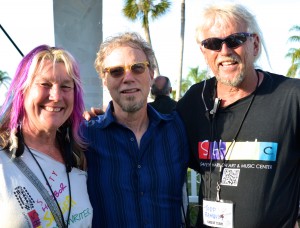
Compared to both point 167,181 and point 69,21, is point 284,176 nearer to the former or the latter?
point 167,181

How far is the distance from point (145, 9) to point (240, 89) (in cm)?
2010

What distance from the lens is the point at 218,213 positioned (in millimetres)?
2496

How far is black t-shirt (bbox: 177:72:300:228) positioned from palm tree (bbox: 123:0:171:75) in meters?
19.7

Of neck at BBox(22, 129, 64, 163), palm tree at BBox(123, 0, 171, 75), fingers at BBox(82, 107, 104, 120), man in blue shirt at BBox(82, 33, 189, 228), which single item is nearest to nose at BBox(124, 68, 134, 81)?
man in blue shirt at BBox(82, 33, 189, 228)

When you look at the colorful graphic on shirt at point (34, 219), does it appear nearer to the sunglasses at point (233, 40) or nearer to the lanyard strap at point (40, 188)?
the lanyard strap at point (40, 188)

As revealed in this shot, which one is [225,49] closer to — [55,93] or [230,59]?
[230,59]

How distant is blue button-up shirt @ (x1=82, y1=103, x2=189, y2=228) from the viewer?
8.12ft

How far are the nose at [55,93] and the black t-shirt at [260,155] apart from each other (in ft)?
3.55

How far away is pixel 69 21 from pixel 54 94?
2912 mm

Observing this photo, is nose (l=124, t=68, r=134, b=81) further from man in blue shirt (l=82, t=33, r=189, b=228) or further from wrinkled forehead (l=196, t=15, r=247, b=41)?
wrinkled forehead (l=196, t=15, r=247, b=41)

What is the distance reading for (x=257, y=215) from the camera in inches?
94.5

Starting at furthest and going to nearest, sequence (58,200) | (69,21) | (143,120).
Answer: (69,21) → (143,120) → (58,200)

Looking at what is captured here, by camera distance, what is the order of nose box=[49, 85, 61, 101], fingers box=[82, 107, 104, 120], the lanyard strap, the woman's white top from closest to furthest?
the woman's white top → the lanyard strap → nose box=[49, 85, 61, 101] → fingers box=[82, 107, 104, 120]

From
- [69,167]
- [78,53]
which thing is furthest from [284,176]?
[78,53]
